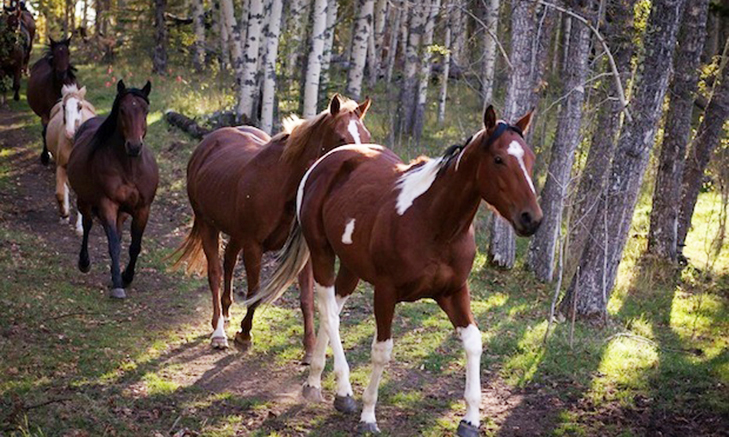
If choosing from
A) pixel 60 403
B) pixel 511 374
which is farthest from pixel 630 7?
pixel 60 403

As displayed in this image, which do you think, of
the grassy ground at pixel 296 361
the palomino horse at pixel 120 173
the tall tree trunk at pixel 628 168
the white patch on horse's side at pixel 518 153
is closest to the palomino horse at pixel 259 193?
the grassy ground at pixel 296 361

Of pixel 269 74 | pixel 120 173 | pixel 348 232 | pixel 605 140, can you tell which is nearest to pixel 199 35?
pixel 269 74

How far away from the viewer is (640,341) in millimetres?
8742

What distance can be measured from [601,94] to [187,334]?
9.09 meters

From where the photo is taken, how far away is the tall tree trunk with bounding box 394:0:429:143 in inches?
726

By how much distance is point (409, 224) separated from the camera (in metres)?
5.43

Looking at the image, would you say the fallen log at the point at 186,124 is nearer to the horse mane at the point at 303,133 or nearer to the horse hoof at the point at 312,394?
the horse mane at the point at 303,133

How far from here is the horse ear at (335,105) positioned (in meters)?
6.95

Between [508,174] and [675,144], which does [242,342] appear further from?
[675,144]

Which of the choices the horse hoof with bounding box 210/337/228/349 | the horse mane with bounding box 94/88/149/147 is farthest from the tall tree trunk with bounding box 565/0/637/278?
the horse mane with bounding box 94/88/149/147

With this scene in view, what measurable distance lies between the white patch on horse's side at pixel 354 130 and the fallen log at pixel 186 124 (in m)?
9.85

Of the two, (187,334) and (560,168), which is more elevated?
(560,168)

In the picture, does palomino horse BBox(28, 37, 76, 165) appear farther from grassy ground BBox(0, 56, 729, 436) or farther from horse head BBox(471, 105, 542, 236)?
horse head BBox(471, 105, 542, 236)

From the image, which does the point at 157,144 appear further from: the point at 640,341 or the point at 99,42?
the point at 99,42
